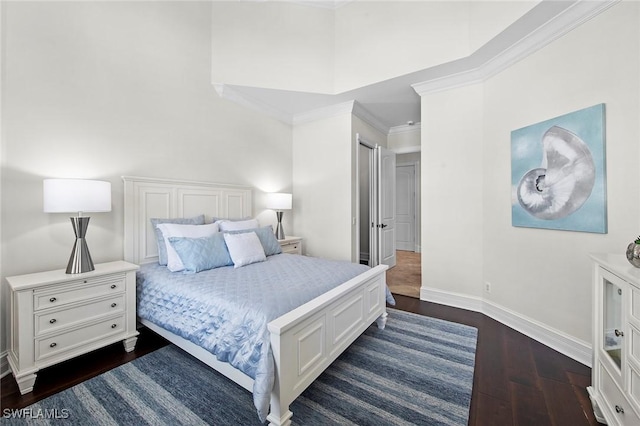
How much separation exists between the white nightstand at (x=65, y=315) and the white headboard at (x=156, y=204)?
0.40 metres

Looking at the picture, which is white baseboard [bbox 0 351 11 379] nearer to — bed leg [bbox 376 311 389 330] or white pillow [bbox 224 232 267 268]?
white pillow [bbox 224 232 267 268]

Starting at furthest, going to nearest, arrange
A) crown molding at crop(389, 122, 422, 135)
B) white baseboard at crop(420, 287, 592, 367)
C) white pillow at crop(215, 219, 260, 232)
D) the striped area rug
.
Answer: crown molding at crop(389, 122, 422, 135) → white pillow at crop(215, 219, 260, 232) → white baseboard at crop(420, 287, 592, 367) → the striped area rug

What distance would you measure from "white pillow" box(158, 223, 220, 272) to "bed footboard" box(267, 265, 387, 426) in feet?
4.45

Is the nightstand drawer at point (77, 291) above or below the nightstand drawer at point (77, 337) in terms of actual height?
above

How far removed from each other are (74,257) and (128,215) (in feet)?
2.11

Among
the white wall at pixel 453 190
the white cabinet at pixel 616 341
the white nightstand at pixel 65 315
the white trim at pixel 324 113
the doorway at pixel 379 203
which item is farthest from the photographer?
the doorway at pixel 379 203

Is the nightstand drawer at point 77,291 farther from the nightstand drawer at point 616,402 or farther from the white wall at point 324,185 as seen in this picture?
the nightstand drawer at point 616,402

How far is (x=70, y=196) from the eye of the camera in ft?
6.00

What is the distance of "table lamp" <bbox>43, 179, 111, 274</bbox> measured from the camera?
181 centimetres

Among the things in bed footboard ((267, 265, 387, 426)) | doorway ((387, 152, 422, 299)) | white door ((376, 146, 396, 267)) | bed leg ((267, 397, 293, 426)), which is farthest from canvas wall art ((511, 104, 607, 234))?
doorway ((387, 152, 422, 299))

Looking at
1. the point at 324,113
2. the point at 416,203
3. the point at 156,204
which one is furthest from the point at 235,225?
the point at 416,203

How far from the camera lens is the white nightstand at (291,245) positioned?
3774mm

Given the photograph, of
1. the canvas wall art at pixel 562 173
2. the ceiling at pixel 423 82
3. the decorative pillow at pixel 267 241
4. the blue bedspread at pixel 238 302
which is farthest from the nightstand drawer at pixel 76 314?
the canvas wall art at pixel 562 173

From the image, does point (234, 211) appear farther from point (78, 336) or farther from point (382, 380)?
point (382, 380)
